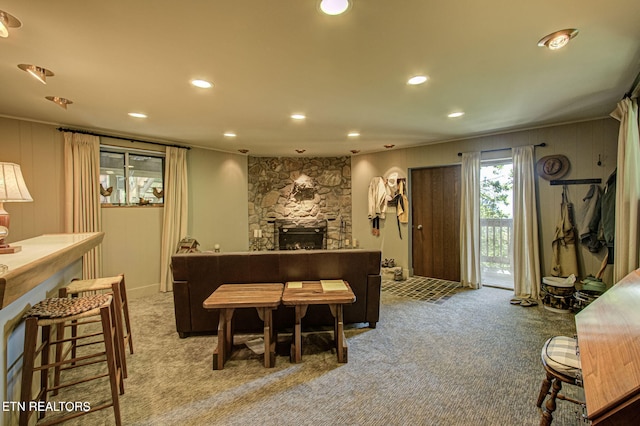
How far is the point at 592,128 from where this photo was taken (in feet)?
11.7

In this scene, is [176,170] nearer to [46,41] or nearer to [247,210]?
[247,210]

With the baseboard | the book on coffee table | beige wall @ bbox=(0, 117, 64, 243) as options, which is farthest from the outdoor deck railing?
beige wall @ bbox=(0, 117, 64, 243)

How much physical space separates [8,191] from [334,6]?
2.09 metres

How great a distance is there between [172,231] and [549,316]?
17.1 feet

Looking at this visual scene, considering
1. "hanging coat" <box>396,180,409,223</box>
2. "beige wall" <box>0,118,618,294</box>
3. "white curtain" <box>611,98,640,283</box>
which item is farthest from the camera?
"hanging coat" <box>396,180,409,223</box>

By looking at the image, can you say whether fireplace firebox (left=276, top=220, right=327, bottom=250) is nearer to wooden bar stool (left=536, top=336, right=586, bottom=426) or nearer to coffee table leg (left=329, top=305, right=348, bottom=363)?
coffee table leg (left=329, top=305, right=348, bottom=363)

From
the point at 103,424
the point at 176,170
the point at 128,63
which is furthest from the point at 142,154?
the point at 103,424

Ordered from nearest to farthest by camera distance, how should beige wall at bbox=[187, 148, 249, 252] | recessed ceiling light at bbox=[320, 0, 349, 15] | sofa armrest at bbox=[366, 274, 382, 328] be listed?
recessed ceiling light at bbox=[320, 0, 349, 15]
sofa armrest at bbox=[366, 274, 382, 328]
beige wall at bbox=[187, 148, 249, 252]

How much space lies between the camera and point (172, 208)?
181 inches

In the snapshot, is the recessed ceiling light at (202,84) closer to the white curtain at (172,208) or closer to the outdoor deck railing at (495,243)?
the white curtain at (172,208)

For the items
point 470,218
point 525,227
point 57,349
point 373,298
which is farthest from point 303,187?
point 57,349

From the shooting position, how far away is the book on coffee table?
102 inches

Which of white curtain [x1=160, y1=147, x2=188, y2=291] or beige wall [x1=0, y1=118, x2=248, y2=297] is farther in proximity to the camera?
white curtain [x1=160, y1=147, x2=188, y2=291]

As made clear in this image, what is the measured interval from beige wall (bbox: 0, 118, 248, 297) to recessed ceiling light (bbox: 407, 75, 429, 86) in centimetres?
393
